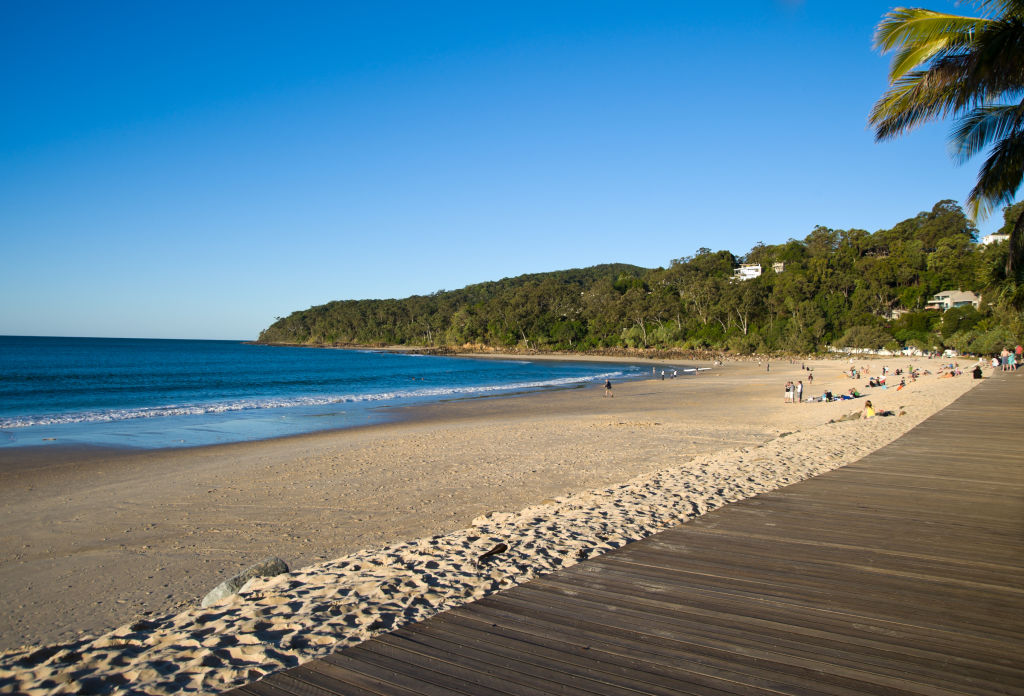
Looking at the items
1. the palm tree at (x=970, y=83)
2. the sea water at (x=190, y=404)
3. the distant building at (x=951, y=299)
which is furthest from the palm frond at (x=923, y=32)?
the distant building at (x=951, y=299)

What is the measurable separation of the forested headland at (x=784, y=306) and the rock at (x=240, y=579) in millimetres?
34836

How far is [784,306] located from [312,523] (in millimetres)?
81609

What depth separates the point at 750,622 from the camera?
3418 millimetres

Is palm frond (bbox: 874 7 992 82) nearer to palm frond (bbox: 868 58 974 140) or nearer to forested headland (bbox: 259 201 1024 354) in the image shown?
palm frond (bbox: 868 58 974 140)

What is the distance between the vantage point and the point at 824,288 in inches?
3088

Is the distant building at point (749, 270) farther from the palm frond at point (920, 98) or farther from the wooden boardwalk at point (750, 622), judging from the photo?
the wooden boardwalk at point (750, 622)

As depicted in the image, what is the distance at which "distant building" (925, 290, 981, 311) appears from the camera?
65375mm

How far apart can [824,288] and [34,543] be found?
85.1m

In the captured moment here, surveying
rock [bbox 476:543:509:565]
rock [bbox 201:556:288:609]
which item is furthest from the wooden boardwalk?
rock [bbox 201:556:288:609]

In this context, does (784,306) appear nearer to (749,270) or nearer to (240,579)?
(749,270)

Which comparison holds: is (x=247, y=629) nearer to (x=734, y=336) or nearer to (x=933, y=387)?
(x=933, y=387)

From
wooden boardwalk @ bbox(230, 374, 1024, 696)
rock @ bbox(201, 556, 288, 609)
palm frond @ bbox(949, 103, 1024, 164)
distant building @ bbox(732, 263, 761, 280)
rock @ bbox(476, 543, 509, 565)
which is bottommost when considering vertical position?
rock @ bbox(201, 556, 288, 609)

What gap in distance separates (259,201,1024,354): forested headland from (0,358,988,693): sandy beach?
2731cm

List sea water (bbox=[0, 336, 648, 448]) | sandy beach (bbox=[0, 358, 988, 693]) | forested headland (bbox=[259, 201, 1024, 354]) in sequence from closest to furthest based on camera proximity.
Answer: sandy beach (bbox=[0, 358, 988, 693]), sea water (bbox=[0, 336, 648, 448]), forested headland (bbox=[259, 201, 1024, 354])
